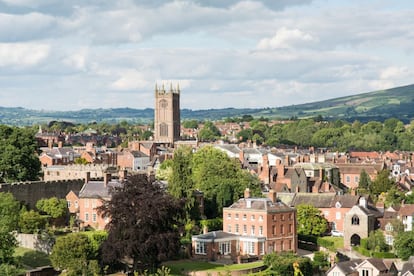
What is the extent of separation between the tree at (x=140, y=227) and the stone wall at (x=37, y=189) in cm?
1070

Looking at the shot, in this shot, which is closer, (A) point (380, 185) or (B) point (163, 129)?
(A) point (380, 185)

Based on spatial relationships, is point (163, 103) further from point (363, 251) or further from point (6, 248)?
point (6, 248)

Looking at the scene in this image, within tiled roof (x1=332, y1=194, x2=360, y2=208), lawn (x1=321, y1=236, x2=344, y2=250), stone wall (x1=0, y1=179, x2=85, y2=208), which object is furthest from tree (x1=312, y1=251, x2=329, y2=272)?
stone wall (x1=0, y1=179, x2=85, y2=208)

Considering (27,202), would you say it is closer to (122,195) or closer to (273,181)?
(122,195)

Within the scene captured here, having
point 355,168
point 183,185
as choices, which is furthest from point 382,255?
point 355,168

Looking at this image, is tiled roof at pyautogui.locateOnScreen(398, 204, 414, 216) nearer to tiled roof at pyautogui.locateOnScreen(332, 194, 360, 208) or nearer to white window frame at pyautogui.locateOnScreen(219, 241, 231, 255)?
tiled roof at pyautogui.locateOnScreen(332, 194, 360, 208)

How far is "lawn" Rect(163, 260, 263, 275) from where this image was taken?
5133cm

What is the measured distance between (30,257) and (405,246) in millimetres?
25110

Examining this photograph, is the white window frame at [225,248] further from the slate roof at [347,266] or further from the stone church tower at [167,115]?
the stone church tower at [167,115]

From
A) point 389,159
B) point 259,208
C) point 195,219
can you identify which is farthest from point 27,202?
point 389,159

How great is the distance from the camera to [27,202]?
6028cm

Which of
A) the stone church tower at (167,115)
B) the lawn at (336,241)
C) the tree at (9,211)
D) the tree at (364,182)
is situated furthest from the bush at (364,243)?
the stone church tower at (167,115)

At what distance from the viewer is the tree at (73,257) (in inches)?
1896

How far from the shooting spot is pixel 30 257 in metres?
51.5
